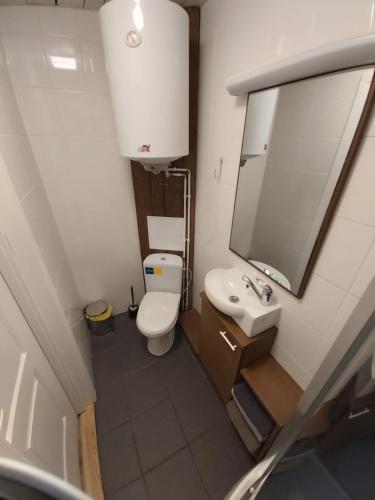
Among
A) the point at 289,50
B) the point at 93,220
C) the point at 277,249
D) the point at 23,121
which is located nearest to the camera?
the point at 289,50

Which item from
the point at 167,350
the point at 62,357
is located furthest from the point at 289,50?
the point at 167,350

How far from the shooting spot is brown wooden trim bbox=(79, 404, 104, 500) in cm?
110

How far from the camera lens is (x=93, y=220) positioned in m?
1.63

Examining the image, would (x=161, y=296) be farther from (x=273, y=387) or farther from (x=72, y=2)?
(x=72, y=2)

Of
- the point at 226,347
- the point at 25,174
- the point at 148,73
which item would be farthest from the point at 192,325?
the point at 148,73

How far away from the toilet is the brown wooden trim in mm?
587

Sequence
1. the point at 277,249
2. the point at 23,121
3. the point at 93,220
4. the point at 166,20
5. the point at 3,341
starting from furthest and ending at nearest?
the point at 93,220 < the point at 23,121 < the point at 277,249 < the point at 166,20 < the point at 3,341

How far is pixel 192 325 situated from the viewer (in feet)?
6.29

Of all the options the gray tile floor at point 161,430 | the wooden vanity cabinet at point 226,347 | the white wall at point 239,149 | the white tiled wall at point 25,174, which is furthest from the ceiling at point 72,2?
the gray tile floor at point 161,430

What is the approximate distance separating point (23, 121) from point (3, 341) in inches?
48.0

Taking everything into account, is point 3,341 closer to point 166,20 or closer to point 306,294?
point 306,294

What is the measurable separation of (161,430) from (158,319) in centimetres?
68

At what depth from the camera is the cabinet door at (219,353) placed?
3.88 ft

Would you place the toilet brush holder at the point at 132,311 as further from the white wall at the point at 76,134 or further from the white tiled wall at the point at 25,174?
the white tiled wall at the point at 25,174
